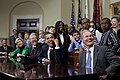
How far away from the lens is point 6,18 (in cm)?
1173

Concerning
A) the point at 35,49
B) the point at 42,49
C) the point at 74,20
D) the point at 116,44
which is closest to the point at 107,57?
the point at 116,44

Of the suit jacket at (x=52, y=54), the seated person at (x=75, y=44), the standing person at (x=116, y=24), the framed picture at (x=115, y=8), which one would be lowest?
Result: the suit jacket at (x=52, y=54)

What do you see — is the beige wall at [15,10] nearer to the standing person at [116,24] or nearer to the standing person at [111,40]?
the standing person at [116,24]

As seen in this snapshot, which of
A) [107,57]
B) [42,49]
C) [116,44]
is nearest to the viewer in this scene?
[107,57]

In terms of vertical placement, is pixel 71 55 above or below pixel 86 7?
below

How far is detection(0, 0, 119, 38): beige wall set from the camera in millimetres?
10680

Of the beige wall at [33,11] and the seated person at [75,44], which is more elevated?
the beige wall at [33,11]

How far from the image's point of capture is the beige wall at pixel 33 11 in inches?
420

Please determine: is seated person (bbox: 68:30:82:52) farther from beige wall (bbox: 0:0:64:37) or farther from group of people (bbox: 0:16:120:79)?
beige wall (bbox: 0:0:64:37)

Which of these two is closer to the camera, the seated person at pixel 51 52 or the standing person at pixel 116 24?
the seated person at pixel 51 52

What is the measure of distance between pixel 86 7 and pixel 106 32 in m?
5.16

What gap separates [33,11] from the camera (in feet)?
37.9

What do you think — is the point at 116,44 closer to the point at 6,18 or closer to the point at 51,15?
the point at 51,15

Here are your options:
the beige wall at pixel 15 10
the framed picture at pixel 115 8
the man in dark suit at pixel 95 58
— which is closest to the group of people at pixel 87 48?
the man in dark suit at pixel 95 58
